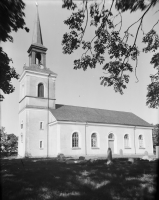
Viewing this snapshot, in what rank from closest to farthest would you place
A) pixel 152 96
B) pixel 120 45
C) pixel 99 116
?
pixel 120 45
pixel 152 96
pixel 99 116

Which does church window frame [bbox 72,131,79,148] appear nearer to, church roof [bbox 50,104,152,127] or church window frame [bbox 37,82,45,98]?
church roof [bbox 50,104,152,127]

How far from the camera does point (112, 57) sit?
6102 mm

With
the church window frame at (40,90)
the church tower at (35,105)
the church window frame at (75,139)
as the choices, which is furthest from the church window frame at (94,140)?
the church window frame at (40,90)

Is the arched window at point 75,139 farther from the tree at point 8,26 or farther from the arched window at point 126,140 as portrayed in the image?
the tree at point 8,26

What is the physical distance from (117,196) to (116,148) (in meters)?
22.5

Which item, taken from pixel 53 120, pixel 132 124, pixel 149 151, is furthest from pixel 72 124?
pixel 149 151

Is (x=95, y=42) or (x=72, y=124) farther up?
(x=95, y=42)

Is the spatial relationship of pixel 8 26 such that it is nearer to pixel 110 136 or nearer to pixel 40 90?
pixel 40 90

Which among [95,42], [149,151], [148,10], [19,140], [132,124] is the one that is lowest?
[149,151]

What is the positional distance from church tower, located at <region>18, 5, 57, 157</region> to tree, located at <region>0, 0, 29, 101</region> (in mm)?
17668

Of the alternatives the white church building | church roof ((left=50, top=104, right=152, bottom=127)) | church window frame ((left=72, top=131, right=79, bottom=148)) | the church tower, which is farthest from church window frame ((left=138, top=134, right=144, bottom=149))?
the church tower

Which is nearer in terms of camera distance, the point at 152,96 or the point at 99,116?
the point at 152,96

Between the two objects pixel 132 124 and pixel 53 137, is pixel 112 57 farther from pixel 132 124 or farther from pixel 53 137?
pixel 132 124

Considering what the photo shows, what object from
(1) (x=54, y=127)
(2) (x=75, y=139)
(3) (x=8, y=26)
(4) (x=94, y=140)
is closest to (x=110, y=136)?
(4) (x=94, y=140)
